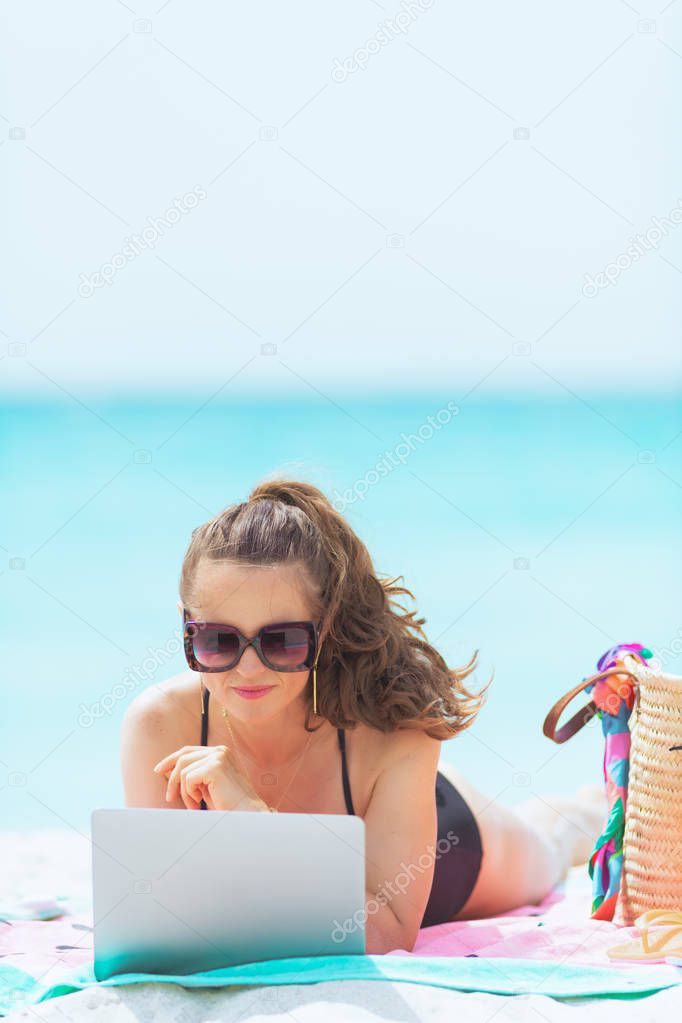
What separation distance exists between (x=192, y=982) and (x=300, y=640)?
2.09 feet

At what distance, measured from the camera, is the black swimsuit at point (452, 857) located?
2.77m

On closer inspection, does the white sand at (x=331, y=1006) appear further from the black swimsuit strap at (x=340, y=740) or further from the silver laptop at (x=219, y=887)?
the black swimsuit strap at (x=340, y=740)

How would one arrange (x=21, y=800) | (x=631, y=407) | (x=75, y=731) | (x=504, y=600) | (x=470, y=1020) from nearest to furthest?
1. (x=470, y=1020)
2. (x=21, y=800)
3. (x=75, y=731)
4. (x=504, y=600)
5. (x=631, y=407)

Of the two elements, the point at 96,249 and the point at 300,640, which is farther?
the point at 96,249

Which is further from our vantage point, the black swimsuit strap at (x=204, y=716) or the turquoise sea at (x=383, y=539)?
the turquoise sea at (x=383, y=539)

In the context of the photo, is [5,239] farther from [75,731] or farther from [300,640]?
[300,640]

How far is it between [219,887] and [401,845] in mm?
525

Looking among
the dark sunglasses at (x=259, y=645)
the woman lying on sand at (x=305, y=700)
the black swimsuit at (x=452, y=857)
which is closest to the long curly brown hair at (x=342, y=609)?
the woman lying on sand at (x=305, y=700)

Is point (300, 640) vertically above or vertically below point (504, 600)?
below

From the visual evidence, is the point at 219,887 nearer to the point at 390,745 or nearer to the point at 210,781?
the point at 210,781

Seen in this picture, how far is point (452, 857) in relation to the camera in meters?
2.82

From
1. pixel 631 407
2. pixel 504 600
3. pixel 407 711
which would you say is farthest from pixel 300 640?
pixel 631 407

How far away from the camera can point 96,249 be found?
12594mm

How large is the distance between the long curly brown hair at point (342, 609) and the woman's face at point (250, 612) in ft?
0.10
